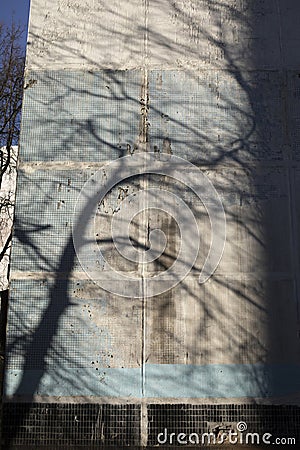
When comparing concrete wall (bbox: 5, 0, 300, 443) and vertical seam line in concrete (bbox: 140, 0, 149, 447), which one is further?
concrete wall (bbox: 5, 0, 300, 443)

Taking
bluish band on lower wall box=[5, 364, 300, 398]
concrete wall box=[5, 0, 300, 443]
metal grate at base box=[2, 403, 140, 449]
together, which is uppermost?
concrete wall box=[5, 0, 300, 443]

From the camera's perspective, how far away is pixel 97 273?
521 centimetres

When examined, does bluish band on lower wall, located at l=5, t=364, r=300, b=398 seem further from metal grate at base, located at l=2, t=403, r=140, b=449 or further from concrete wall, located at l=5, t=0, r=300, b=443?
metal grate at base, located at l=2, t=403, r=140, b=449

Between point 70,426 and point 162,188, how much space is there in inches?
111

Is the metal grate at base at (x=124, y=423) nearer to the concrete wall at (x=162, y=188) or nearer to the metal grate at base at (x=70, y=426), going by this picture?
the metal grate at base at (x=70, y=426)

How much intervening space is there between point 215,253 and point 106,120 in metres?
2.10

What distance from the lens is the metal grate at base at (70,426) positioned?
4809mm

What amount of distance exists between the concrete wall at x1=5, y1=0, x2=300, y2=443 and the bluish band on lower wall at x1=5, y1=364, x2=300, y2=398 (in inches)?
0.6

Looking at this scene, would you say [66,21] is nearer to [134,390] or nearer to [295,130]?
[295,130]

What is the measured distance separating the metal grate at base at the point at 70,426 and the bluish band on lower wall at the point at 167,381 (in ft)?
0.50

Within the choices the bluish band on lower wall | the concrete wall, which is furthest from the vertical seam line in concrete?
the bluish band on lower wall

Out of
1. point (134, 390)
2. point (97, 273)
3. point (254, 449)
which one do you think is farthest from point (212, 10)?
point (254, 449)

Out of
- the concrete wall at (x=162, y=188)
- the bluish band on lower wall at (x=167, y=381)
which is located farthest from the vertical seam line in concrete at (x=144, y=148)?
the bluish band on lower wall at (x=167, y=381)

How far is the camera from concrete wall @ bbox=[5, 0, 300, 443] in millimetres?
4973
